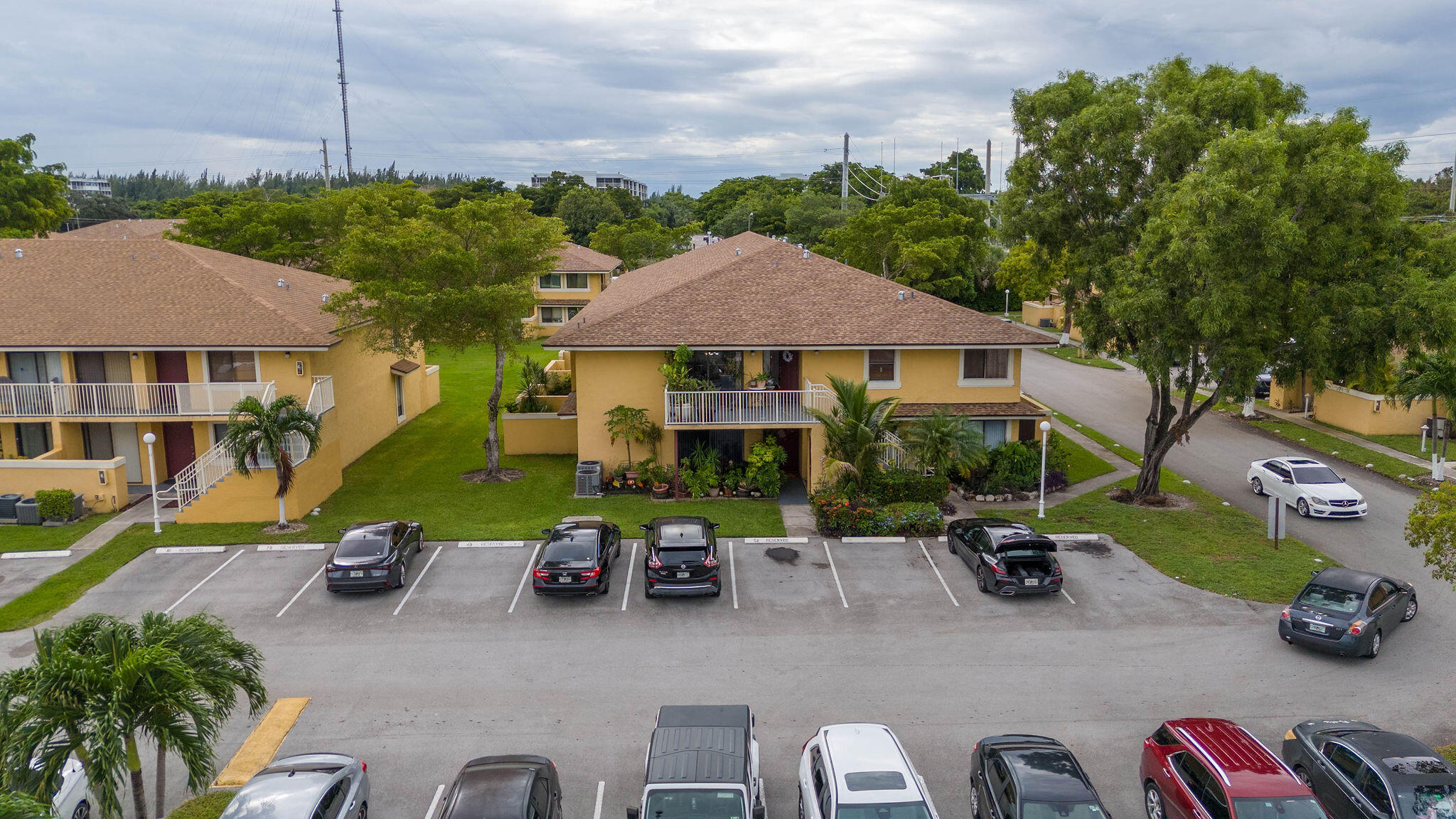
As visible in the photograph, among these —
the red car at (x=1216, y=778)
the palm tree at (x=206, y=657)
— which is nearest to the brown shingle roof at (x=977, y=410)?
the red car at (x=1216, y=778)

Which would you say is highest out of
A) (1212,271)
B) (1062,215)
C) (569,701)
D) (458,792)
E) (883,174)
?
(883,174)

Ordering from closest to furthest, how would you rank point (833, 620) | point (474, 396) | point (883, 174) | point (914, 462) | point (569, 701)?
point (569, 701) < point (833, 620) < point (914, 462) < point (474, 396) < point (883, 174)

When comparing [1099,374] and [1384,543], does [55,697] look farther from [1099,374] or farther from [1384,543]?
[1099,374]

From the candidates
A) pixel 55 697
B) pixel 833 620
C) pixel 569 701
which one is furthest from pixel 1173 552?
pixel 55 697

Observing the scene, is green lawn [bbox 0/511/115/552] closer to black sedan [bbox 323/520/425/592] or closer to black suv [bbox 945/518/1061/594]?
black sedan [bbox 323/520/425/592]

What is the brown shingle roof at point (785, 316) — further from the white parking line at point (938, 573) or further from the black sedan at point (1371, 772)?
the black sedan at point (1371, 772)

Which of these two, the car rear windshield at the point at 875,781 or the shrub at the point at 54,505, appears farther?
the shrub at the point at 54,505
